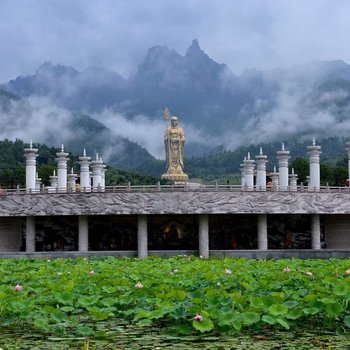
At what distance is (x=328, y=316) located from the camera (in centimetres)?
700

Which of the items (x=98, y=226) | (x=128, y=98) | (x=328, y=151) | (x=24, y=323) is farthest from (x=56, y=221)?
(x=128, y=98)

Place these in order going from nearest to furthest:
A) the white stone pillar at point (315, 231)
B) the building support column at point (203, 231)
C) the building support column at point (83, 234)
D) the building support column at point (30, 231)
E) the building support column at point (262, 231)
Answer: the building support column at point (203, 231) → the building support column at point (83, 234) → the building support column at point (262, 231) → the building support column at point (30, 231) → the white stone pillar at point (315, 231)

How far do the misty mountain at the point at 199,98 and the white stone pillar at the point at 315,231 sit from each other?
393ft

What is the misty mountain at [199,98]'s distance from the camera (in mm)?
159375

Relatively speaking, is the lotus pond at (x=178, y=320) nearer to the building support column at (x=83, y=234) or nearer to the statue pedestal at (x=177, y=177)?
the building support column at (x=83, y=234)

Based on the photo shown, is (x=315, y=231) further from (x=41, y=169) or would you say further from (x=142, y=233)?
(x=41, y=169)

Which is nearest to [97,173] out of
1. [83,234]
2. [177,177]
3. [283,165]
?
[177,177]

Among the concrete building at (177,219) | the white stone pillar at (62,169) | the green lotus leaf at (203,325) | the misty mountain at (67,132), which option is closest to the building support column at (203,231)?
the concrete building at (177,219)

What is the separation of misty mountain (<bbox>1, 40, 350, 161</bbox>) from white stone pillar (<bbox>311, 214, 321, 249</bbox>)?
120m

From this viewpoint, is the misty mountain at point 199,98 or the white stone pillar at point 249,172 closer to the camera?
the white stone pillar at point 249,172

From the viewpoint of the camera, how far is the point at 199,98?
18188cm

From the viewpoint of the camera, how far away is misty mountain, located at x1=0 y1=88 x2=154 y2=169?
5620 inches

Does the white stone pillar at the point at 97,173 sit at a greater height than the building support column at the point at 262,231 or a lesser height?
greater

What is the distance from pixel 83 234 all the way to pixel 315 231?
12001 millimetres
